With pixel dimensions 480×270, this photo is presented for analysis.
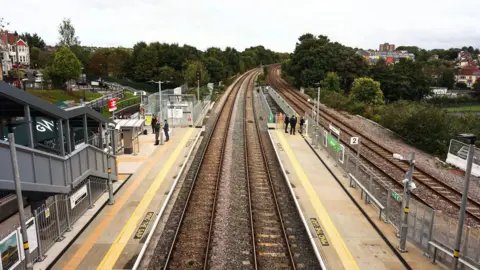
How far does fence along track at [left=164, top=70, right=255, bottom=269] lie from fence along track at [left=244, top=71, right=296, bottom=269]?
1589 millimetres

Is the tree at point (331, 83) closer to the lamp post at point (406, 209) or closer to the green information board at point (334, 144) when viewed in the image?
the green information board at point (334, 144)

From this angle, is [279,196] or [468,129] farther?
[468,129]

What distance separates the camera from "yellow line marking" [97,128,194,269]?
10398 mm

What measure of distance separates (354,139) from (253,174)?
18.0ft

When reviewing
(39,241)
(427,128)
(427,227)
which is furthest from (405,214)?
(427,128)

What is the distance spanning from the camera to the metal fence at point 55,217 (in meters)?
9.79

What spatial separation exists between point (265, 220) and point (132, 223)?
4842mm

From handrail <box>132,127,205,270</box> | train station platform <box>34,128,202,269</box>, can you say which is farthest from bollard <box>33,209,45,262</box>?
handrail <box>132,127,205,270</box>

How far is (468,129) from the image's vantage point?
26.7 meters

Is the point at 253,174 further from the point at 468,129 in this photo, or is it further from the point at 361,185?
the point at 468,129

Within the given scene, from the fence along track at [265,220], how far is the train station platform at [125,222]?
3727mm

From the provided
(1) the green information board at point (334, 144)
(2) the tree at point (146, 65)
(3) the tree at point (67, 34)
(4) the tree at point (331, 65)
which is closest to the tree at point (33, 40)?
(3) the tree at point (67, 34)

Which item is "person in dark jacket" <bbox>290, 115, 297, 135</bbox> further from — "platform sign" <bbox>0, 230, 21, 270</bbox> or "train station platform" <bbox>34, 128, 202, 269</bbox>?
"platform sign" <bbox>0, 230, 21, 270</bbox>

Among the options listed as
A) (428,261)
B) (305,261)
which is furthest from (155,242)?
(428,261)
